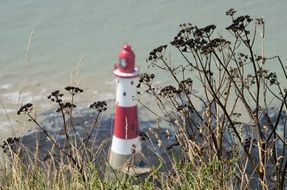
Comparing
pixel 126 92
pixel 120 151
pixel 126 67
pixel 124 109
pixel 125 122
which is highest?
pixel 126 67

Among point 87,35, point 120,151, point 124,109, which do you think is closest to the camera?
point 120,151

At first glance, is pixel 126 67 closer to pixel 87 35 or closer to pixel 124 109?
pixel 124 109

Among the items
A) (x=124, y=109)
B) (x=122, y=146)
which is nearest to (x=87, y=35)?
(x=124, y=109)

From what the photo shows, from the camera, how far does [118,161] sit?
9.15 metres

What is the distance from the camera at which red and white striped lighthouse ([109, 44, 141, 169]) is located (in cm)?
905

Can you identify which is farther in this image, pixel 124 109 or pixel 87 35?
pixel 87 35

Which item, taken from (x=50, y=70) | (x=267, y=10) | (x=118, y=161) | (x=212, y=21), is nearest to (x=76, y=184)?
(x=118, y=161)

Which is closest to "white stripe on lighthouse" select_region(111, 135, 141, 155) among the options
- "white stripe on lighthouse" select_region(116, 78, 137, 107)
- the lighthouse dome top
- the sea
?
"white stripe on lighthouse" select_region(116, 78, 137, 107)

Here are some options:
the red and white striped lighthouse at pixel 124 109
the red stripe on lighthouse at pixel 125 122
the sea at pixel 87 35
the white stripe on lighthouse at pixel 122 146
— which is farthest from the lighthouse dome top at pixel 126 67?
the sea at pixel 87 35

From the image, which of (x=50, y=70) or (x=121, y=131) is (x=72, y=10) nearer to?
(x=50, y=70)

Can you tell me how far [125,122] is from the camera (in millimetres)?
9148

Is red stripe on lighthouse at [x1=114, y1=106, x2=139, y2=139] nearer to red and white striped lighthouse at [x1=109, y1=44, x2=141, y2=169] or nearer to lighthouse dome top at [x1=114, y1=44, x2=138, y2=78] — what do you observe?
red and white striped lighthouse at [x1=109, y1=44, x2=141, y2=169]

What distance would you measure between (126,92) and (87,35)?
717 cm

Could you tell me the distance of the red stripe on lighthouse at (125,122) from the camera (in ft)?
30.0
